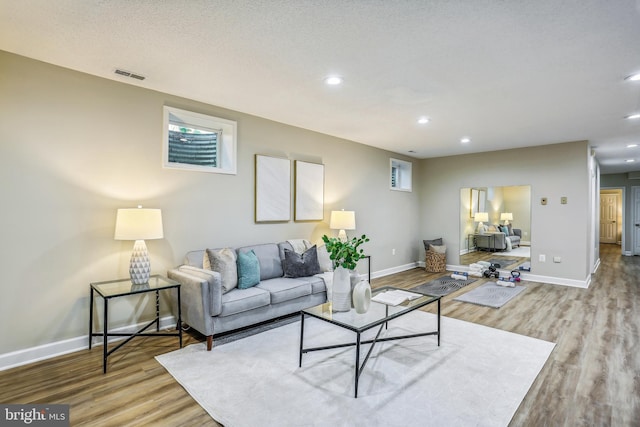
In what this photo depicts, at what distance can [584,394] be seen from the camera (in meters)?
2.32

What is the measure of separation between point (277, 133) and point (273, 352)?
111 inches

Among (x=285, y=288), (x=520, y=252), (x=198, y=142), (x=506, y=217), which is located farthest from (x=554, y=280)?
(x=198, y=142)

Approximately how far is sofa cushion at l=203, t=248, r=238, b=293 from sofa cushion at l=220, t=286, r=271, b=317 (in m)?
0.08

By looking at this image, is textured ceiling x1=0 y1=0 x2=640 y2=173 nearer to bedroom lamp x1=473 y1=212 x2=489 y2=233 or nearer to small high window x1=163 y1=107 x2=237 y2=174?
small high window x1=163 y1=107 x2=237 y2=174

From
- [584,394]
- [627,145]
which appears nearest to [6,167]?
[584,394]

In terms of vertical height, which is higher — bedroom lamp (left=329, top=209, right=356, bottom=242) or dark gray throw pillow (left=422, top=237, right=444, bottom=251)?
bedroom lamp (left=329, top=209, right=356, bottom=242)

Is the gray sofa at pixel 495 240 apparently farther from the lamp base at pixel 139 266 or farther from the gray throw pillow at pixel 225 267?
the lamp base at pixel 139 266

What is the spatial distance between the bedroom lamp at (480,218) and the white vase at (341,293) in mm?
5068

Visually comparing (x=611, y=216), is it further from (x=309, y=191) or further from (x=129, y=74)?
(x=129, y=74)

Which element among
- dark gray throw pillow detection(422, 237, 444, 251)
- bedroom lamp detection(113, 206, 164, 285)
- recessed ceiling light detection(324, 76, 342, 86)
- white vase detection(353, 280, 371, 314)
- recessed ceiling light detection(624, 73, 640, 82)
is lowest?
white vase detection(353, 280, 371, 314)

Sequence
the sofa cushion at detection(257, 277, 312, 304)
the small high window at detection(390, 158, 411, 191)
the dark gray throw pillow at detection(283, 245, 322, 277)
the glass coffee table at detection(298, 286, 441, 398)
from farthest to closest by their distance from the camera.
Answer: the small high window at detection(390, 158, 411, 191), the dark gray throw pillow at detection(283, 245, 322, 277), the sofa cushion at detection(257, 277, 312, 304), the glass coffee table at detection(298, 286, 441, 398)

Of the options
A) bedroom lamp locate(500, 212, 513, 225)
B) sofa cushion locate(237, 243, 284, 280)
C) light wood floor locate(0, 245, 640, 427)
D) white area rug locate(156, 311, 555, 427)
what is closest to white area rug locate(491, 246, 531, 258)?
bedroom lamp locate(500, 212, 513, 225)

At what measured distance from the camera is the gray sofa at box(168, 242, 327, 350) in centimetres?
296

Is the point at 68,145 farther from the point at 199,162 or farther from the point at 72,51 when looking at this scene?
the point at 199,162
